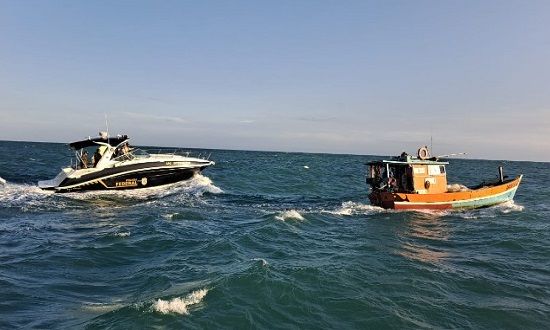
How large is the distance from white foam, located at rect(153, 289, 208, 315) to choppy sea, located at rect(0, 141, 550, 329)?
4 centimetres

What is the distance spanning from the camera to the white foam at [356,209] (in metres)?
25.7

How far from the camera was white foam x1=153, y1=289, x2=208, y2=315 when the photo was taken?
9578 millimetres

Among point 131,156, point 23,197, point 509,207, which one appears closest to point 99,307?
point 23,197

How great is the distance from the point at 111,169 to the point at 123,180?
1029mm

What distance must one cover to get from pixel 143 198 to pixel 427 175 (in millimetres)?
17250

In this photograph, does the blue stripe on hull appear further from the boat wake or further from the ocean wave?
the boat wake

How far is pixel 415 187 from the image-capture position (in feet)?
87.8

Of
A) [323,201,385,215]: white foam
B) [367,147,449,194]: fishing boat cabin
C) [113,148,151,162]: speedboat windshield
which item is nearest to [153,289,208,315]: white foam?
[323,201,385,215]: white foam

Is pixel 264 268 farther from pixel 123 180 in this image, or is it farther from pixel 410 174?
pixel 123 180

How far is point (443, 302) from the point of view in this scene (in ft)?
36.6

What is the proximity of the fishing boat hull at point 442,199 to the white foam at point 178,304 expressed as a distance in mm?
17734

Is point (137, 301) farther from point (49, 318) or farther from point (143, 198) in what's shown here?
point (143, 198)

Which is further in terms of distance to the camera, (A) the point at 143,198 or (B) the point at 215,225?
(A) the point at 143,198

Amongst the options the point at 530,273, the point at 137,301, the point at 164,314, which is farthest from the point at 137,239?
the point at 530,273
